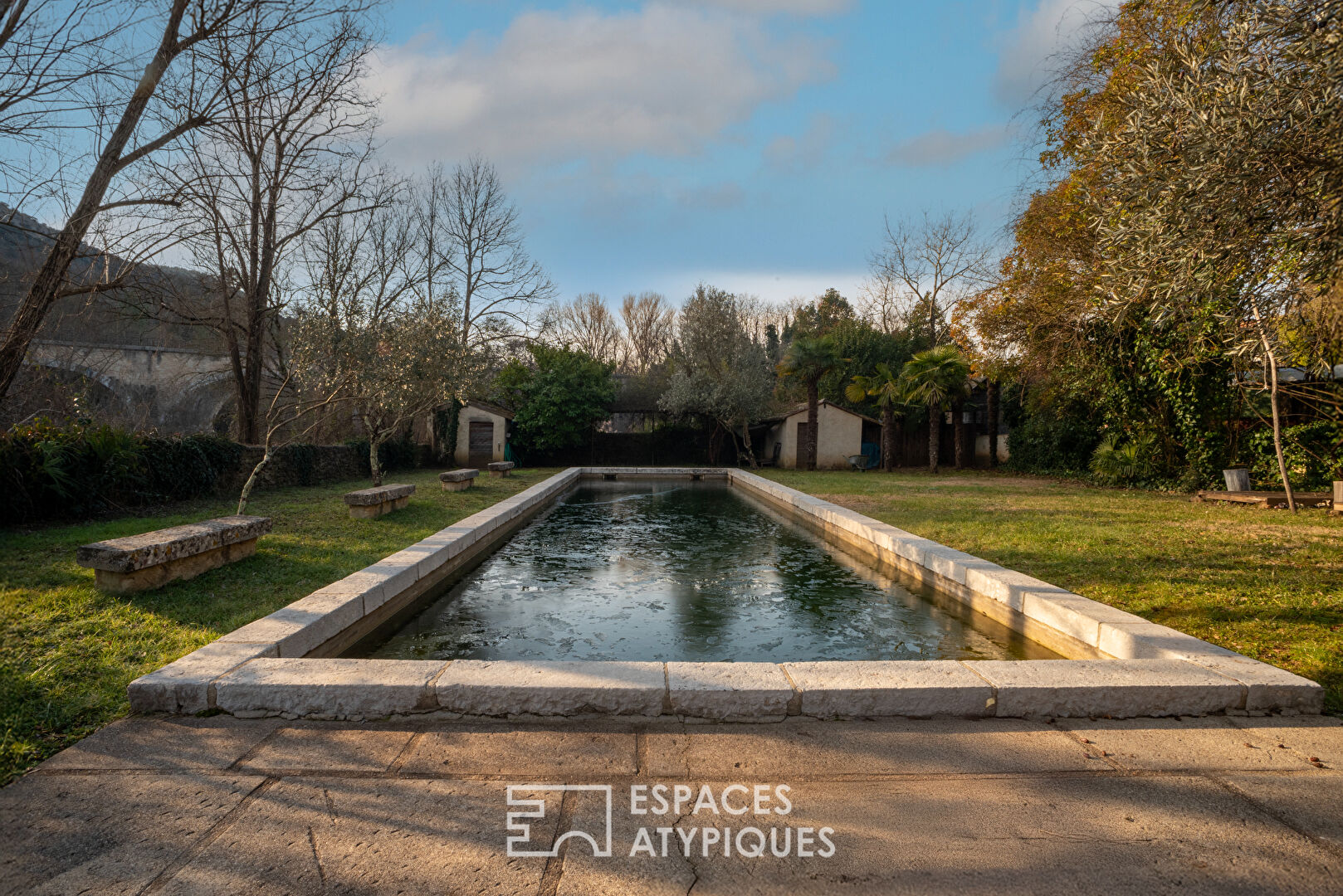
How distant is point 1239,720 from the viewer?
3084 mm

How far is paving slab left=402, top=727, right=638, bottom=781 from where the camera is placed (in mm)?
2570

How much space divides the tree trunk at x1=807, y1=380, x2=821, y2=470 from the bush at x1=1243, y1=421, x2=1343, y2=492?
11867mm

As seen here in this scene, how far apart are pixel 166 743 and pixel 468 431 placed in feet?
68.6

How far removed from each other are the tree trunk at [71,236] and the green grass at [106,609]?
194cm

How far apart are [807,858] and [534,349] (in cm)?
2378

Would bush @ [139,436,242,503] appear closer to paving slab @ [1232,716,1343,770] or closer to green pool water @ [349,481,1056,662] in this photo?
green pool water @ [349,481,1056,662]

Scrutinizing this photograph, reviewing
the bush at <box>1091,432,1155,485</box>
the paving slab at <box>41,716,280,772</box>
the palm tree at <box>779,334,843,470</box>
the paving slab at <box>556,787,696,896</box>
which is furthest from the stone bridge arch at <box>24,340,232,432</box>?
the bush at <box>1091,432,1155,485</box>

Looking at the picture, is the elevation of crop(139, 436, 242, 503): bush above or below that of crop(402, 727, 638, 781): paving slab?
above

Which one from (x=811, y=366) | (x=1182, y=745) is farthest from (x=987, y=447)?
(x=1182, y=745)

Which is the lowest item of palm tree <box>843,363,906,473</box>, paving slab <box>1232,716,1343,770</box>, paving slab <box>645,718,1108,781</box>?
paving slab <box>645,718,1108,781</box>

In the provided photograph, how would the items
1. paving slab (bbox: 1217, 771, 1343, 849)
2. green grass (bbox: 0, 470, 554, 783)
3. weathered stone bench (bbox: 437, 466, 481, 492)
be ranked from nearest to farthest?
paving slab (bbox: 1217, 771, 1343, 849)
green grass (bbox: 0, 470, 554, 783)
weathered stone bench (bbox: 437, 466, 481, 492)

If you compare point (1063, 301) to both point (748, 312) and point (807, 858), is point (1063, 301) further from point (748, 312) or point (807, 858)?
point (748, 312)

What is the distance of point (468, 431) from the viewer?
2298 centimetres

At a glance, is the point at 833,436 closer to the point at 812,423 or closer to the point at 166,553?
the point at 812,423
